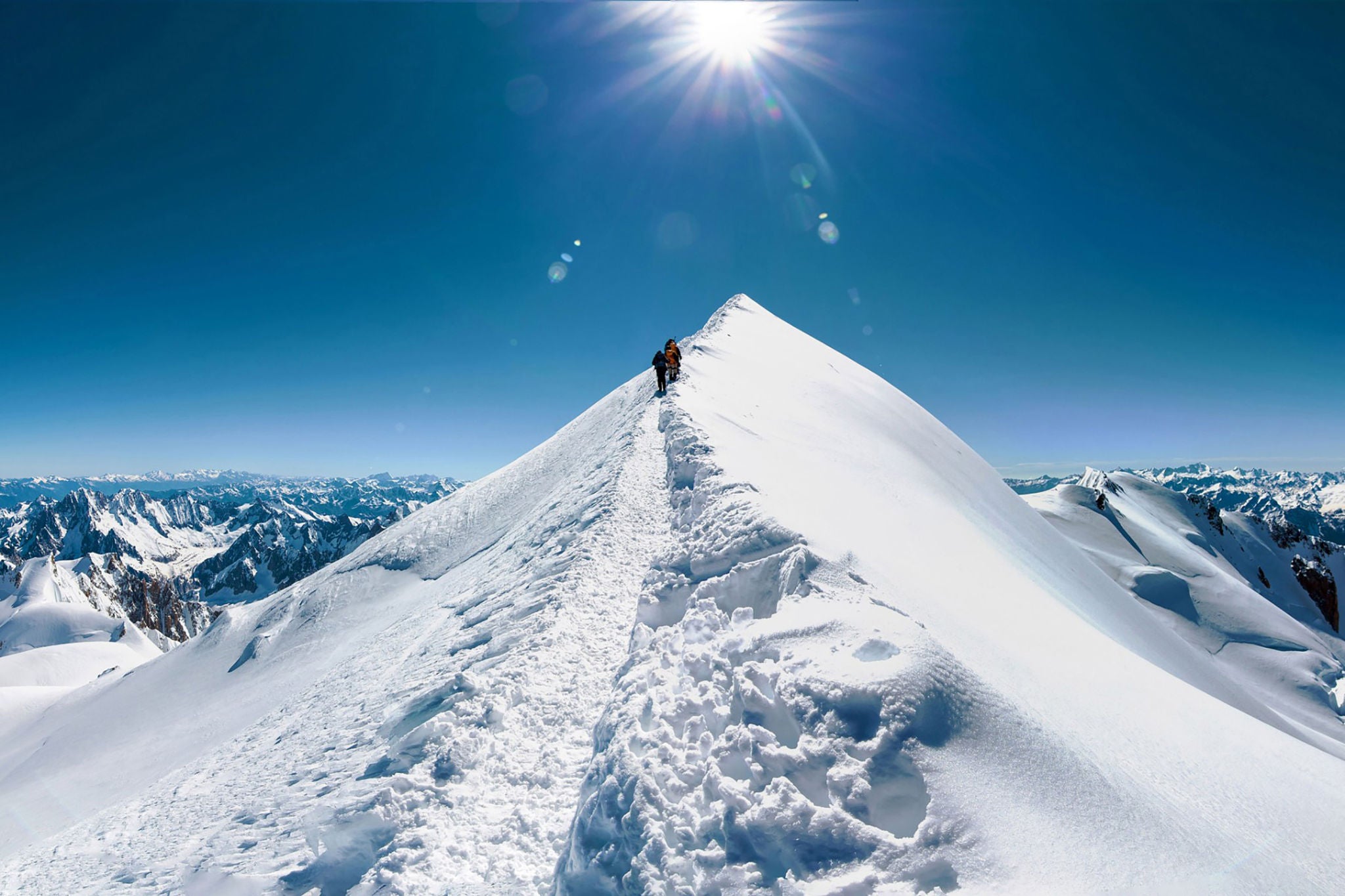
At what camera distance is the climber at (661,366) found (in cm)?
2072

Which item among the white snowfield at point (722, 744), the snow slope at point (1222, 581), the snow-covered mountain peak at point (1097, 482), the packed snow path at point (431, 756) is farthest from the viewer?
the snow-covered mountain peak at point (1097, 482)

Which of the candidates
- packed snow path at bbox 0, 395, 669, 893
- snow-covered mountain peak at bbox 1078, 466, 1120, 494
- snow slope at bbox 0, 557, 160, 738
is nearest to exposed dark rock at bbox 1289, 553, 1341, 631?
snow-covered mountain peak at bbox 1078, 466, 1120, 494

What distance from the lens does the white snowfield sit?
14.0 ft

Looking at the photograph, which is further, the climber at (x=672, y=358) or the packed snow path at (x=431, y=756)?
the climber at (x=672, y=358)

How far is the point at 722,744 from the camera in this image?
5051mm

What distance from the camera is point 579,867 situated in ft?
15.3

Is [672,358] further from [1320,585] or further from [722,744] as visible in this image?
[1320,585]

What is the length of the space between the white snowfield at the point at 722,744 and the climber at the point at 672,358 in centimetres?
717

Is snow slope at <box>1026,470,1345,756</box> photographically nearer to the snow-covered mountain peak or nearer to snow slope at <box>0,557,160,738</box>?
the snow-covered mountain peak

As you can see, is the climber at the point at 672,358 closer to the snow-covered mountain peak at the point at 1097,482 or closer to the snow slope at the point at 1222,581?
the snow slope at the point at 1222,581

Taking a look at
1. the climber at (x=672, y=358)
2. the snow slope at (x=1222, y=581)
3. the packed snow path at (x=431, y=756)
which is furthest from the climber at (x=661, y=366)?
the snow slope at (x=1222, y=581)

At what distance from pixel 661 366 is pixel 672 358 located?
0.65 metres

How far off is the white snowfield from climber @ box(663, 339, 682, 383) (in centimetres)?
717

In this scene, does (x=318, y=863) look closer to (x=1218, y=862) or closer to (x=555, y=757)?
(x=555, y=757)
